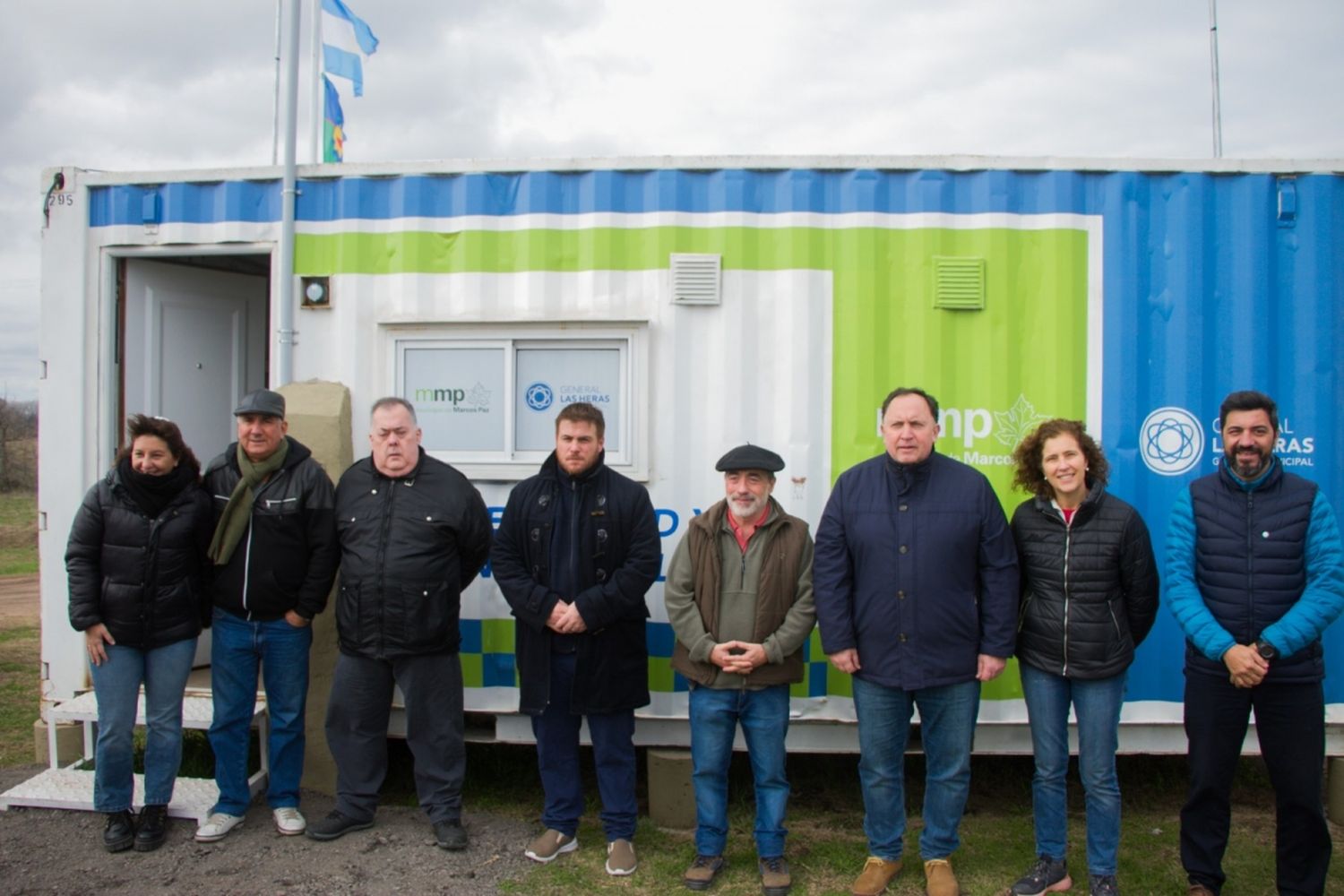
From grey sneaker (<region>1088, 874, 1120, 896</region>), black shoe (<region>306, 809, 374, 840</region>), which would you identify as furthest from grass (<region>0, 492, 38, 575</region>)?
grey sneaker (<region>1088, 874, 1120, 896</region>)

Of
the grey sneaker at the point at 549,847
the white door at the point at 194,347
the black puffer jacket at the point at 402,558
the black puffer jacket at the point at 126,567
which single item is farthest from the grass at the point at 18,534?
the grey sneaker at the point at 549,847

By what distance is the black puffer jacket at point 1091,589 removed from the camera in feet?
11.4

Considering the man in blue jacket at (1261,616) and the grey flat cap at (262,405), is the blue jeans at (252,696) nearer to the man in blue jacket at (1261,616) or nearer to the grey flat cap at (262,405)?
the grey flat cap at (262,405)

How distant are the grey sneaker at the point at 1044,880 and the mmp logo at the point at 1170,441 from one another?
5.70 ft

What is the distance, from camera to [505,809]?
15.3 feet

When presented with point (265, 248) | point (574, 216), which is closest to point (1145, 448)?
point (574, 216)

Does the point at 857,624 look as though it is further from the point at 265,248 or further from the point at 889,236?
the point at 265,248

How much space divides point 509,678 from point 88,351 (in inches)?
101

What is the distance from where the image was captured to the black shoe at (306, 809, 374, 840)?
4105mm

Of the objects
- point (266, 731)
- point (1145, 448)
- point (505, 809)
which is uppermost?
point (1145, 448)

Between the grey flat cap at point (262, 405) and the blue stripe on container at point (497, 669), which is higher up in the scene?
the grey flat cap at point (262, 405)

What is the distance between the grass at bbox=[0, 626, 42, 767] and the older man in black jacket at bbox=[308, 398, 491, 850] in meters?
2.33

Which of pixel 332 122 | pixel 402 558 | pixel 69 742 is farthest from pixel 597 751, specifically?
pixel 332 122

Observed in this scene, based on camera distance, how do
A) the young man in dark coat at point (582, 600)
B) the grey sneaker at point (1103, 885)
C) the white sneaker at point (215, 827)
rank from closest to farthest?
the grey sneaker at point (1103, 885) < the young man in dark coat at point (582, 600) < the white sneaker at point (215, 827)
